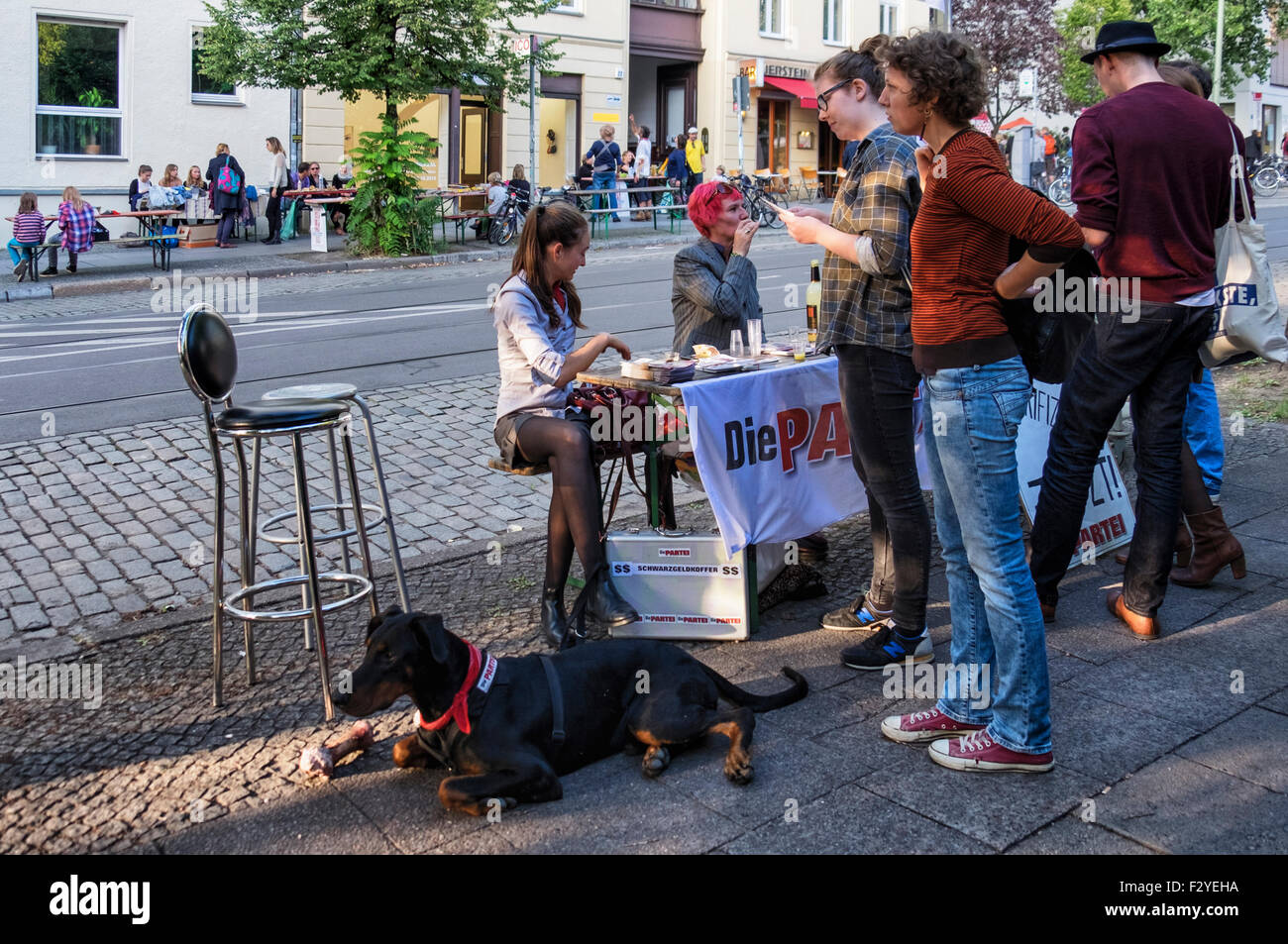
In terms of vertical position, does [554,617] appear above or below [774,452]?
below

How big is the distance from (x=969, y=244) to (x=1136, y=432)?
1775 millimetres

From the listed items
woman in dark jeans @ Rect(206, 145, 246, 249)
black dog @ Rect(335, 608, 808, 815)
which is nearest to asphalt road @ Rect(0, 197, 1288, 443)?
woman in dark jeans @ Rect(206, 145, 246, 249)

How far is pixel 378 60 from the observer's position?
20.4 m

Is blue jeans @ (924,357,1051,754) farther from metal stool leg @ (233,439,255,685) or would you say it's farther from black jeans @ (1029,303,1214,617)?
metal stool leg @ (233,439,255,685)

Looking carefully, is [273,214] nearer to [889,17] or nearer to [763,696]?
[763,696]

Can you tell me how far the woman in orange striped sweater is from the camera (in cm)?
353

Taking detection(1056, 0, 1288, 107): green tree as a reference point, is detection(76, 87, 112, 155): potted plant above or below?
below

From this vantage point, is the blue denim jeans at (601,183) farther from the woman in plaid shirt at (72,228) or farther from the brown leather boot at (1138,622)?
the brown leather boot at (1138,622)

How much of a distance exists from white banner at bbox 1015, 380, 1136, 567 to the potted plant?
73.3 feet

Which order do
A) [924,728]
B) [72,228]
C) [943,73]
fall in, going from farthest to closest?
[72,228], [924,728], [943,73]

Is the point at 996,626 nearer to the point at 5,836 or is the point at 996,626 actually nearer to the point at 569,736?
Answer: the point at 569,736

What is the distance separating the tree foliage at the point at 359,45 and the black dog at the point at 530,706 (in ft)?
60.1

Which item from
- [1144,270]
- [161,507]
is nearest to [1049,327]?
[1144,270]

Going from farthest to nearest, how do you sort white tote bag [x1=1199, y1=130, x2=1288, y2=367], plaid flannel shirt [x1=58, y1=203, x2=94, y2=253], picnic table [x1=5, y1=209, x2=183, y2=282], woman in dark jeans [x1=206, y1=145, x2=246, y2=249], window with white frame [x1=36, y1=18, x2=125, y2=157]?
window with white frame [x1=36, y1=18, x2=125, y2=157] < woman in dark jeans [x1=206, y1=145, x2=246, y2=249] < plaid flannel shirt [x1=58, y1=203, x2=94, y2=253] < picnic table [x1=5, y1=209, x2=183, y2=282] < white tote bag [x1=1199, y1=130, x2=1288, y2=367]
